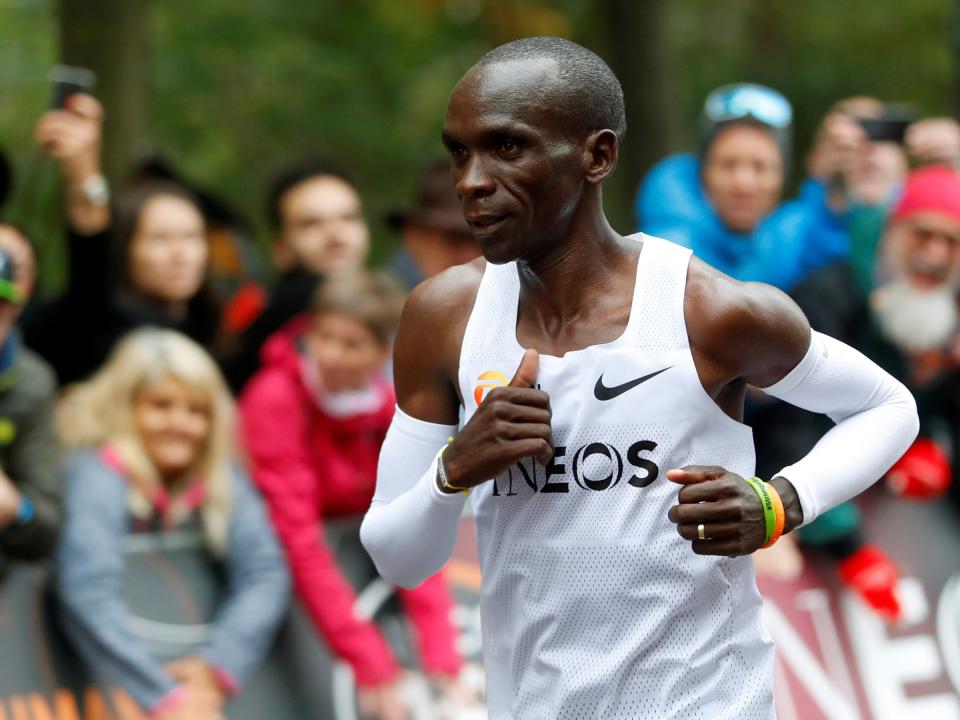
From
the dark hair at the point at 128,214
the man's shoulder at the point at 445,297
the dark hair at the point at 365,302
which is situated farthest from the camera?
the dark hair at the point at 128,214

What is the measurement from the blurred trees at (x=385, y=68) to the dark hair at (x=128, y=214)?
454 cm

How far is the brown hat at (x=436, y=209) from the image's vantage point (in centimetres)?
681

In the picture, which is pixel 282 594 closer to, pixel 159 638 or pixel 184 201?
pixel 159 638

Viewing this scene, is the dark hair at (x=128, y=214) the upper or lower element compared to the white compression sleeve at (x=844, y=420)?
lower

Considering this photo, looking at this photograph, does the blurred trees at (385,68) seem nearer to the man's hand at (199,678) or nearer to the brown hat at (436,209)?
the brown hat at (436,209)

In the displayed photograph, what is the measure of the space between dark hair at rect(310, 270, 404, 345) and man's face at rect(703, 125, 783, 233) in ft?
4.46

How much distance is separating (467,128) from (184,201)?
3349 millimetres

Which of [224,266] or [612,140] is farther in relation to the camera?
[224,266]

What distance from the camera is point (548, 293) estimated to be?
317 cm

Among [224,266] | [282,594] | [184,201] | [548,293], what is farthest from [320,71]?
[548,293]

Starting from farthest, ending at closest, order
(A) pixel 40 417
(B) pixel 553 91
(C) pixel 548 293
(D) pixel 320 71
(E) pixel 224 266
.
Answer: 1. (D) pixel 320 71
2. (E) pixel 224 266
3. (A) pixel 40 417
4. (C) pixel 548 293
5. (B) pixel 553 91

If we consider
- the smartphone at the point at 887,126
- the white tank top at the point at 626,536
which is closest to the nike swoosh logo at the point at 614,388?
the white tank top at the point at 626,536

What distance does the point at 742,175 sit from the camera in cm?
615

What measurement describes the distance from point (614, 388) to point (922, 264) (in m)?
3.79
